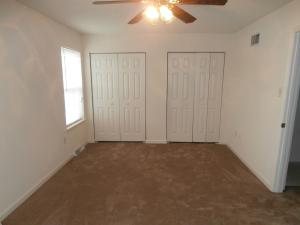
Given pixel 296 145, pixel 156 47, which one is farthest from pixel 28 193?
pixel 296 145

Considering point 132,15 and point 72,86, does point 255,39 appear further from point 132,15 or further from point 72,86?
point 72,86

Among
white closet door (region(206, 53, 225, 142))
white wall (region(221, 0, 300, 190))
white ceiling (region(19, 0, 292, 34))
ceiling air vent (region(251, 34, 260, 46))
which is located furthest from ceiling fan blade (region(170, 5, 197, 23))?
white closet door (region(206, 53, 225, 142))

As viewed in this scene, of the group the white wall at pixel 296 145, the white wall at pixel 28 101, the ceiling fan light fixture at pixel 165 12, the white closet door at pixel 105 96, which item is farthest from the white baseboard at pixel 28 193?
the white wall at pixel 296 145

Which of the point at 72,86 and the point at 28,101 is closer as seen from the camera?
the point at 28,101

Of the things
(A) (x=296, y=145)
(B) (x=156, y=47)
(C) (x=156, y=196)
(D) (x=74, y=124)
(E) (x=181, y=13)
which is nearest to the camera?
(E) (x=181, y=13)

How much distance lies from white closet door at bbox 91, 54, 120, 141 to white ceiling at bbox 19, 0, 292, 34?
69 cm

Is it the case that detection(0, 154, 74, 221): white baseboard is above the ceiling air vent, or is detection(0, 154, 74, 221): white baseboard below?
below

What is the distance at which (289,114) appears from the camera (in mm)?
2428

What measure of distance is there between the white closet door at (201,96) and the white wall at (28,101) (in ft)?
9.15

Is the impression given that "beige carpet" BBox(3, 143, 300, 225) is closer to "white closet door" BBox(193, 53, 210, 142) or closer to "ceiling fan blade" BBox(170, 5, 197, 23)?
"white closet door" BBox(193, 53, 210, 142)

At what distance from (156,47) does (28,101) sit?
2.72 m

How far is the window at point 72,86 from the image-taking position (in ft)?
12.0

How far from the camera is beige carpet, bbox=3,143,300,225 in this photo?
2145 millimetres

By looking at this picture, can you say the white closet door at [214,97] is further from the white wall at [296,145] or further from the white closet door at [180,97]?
the white wall at [296,145]
